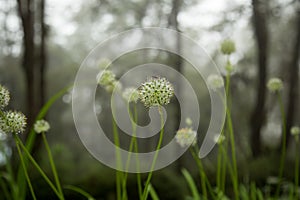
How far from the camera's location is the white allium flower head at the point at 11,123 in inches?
30.5

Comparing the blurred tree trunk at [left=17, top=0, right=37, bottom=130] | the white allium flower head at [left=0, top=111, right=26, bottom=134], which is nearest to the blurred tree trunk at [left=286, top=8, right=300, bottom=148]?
the blurred tree trunk at [left=17, top=0, right=37, bottom=130]

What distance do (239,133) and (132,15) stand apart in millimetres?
4829

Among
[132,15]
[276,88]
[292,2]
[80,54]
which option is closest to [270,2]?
[292,2]

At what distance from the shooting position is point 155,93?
2.66ft

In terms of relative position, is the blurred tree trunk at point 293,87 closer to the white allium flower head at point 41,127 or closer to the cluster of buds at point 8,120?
the white allium flower head at point 41,127

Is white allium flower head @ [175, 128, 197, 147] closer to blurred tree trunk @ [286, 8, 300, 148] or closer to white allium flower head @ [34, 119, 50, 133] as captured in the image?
white allium flower head @ [34, 119, 50, 133]

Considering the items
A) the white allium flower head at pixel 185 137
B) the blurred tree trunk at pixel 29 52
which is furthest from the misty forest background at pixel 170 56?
the white allium flower head at pixel 185 137

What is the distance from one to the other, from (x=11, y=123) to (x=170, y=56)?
27.6 feet

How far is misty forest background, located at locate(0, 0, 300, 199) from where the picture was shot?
4.94 m

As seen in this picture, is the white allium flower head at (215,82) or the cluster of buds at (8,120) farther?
the white allium flower head at (215,82)

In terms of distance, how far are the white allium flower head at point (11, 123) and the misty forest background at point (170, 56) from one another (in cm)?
271

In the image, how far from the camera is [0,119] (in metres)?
0.82

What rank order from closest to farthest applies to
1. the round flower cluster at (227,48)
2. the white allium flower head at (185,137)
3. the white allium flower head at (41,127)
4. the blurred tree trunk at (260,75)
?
the white allium flower head at (41,127), the white allium flower head at (185,137), the round flower cluster at (227,48), the blurred tree trunk at (260,75)

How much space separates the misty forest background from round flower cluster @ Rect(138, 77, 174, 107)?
2.83 metres
